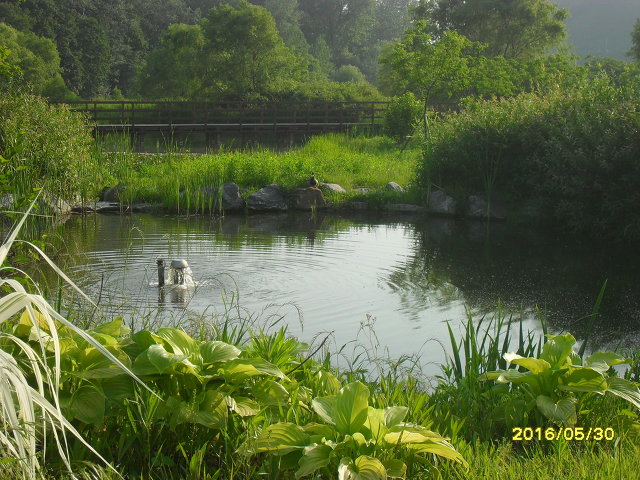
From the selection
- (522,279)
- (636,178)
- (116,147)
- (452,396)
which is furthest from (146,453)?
(116,147)

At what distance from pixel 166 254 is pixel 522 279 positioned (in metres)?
4.51

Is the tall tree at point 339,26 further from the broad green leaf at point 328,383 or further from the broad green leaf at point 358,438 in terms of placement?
the broad green leaf at point 358,438

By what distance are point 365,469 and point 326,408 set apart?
13.0 inches

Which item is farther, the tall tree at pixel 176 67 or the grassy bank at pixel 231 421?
the tall tree at pixel 176 67

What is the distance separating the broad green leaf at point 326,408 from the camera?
2.65 m

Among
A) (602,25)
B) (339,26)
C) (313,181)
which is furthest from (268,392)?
(602,25)

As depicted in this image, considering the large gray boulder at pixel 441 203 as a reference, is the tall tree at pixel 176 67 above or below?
above

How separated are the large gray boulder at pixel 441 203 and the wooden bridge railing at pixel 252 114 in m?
13.0

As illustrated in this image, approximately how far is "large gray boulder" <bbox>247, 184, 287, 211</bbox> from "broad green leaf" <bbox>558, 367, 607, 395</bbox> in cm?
1281

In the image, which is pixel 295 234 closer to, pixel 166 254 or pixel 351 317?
pixel 166 254

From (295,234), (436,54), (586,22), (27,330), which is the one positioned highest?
(586,22)

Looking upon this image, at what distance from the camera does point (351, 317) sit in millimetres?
7078

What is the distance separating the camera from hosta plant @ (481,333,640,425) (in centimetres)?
315

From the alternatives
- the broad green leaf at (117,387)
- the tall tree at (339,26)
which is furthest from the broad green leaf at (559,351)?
the tall tree at (339,26)
